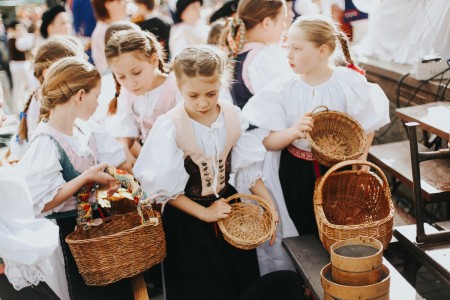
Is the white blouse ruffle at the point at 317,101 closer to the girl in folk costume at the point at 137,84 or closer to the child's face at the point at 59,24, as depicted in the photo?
the girl in folk costume at the point at 137,84

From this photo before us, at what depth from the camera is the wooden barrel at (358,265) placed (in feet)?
7.22

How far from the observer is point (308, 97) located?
3057 millimetres

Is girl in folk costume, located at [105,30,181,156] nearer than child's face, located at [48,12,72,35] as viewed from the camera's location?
Yes

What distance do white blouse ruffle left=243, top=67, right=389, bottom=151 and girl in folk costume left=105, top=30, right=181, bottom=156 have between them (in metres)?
0.66

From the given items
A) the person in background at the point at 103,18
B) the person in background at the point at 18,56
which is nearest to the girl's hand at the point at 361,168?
the person in background at the point at 103,18

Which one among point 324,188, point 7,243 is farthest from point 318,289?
point 7,243

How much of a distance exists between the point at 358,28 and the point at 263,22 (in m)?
5.07

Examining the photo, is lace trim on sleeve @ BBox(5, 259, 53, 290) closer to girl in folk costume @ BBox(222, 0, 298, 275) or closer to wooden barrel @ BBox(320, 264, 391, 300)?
wooden barrel @ BBox(320, 264, 391, 300)

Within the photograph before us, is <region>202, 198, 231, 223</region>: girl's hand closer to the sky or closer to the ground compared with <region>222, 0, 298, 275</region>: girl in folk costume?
closer to the ground

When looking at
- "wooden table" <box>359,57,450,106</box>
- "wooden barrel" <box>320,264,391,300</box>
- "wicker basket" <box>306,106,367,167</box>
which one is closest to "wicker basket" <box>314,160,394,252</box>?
"wicker basket" <box>306,106,367,167</box>

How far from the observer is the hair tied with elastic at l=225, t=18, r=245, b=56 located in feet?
12.1

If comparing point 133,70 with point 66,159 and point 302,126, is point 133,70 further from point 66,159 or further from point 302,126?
point 302,126

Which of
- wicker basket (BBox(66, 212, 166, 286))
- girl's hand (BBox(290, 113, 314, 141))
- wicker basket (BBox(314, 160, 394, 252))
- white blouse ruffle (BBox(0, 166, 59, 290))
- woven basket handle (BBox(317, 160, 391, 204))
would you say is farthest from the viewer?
girl's hand (BBox(290, 113, 314, 141))

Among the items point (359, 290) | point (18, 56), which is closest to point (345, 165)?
point (359, 290)
